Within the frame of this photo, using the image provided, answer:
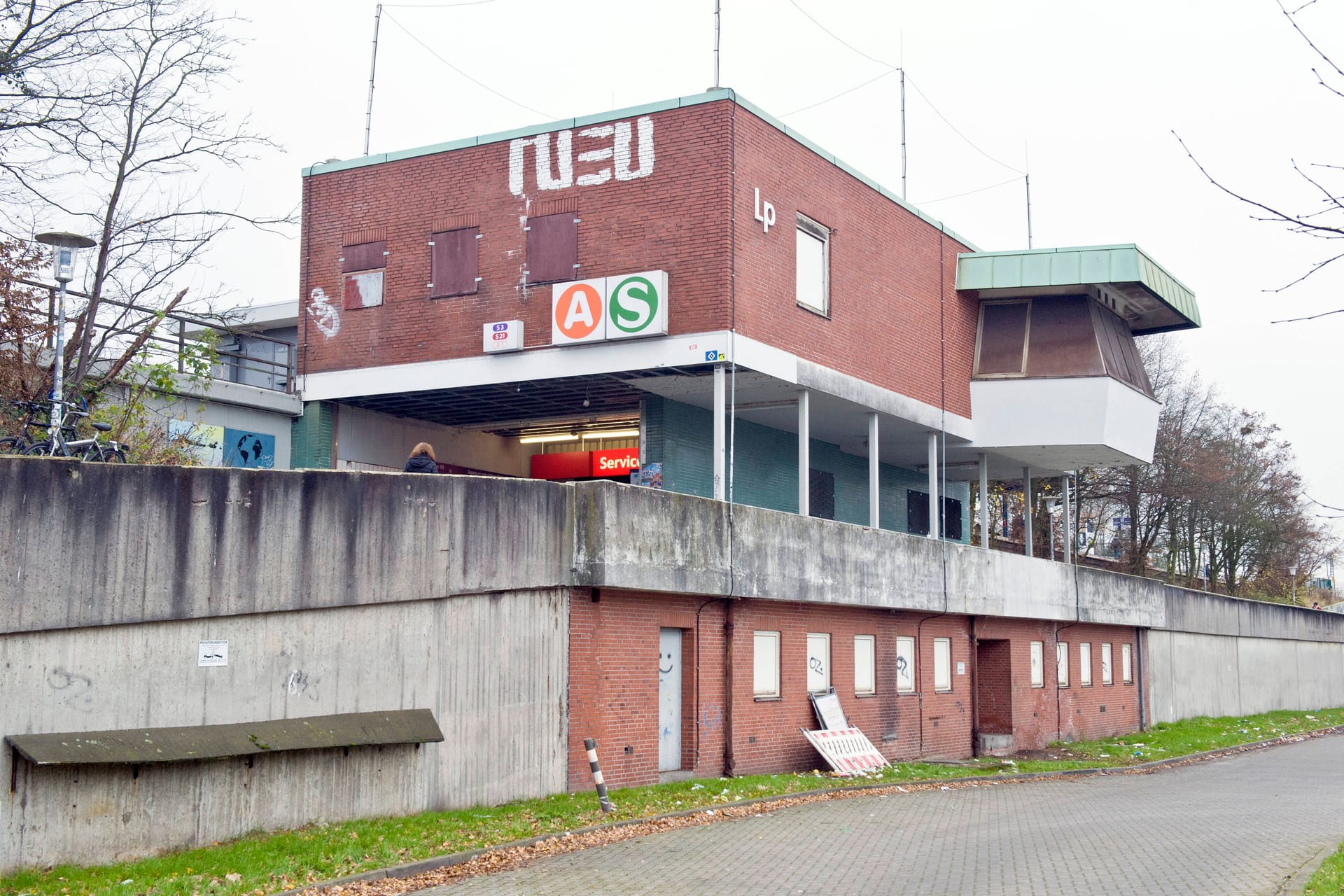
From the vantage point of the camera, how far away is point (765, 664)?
21.3m

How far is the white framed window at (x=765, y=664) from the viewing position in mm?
20953

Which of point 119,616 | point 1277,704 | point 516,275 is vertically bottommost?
point 1277,704

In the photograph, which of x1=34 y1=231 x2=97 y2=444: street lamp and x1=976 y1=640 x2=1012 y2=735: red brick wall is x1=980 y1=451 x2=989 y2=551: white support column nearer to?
x1=976 y1=640 x2=1012 y2=735: red brick wall

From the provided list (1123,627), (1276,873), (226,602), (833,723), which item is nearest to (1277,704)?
(1123,627)

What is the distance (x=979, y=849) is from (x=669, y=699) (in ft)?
18.4

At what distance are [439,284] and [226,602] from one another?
44.3 feet

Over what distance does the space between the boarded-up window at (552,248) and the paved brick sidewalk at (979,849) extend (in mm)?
10634

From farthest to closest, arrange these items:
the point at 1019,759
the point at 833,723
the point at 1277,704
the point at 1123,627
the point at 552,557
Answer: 1. the point at 1277,704
2. the point at 1123,627
3. the point at 1019,759
4. the point at 833,723
5. the point at 552,557

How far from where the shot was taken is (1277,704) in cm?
4684

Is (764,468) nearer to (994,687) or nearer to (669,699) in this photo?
(994,687)

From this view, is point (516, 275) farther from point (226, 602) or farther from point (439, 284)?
point (226, 602)

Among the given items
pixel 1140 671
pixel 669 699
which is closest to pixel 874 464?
pixel 669 699

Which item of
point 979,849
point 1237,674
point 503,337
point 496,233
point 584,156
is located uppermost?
point 584,156

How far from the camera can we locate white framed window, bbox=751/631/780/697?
2095 cm
